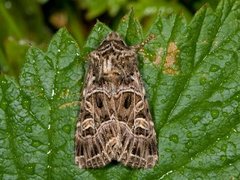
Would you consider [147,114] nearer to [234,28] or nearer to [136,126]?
[136,126]

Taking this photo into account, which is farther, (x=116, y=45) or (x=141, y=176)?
(x=116, y=45)

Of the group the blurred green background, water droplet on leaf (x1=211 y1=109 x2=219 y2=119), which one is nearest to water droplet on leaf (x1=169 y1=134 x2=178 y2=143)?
water droplet on leaf (x1=211 y1=109 x2=219 y2=119)

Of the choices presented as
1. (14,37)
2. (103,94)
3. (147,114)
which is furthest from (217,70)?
(14,37)

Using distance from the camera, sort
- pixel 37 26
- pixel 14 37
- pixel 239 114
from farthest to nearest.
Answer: pixel 37 26 → pixel 14 37 → pixel 239 114

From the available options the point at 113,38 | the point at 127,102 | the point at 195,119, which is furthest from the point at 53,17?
the point at 195,119

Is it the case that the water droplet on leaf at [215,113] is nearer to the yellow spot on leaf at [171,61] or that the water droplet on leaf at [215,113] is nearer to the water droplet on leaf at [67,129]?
the yellow spot on leaf at [171,61]

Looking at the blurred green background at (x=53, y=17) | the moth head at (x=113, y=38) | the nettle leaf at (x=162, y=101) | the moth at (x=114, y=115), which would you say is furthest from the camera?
the blurred green background at (x=53, y=17)

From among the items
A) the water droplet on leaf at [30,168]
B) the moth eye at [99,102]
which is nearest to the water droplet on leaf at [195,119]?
the moth eye at [99,102]
